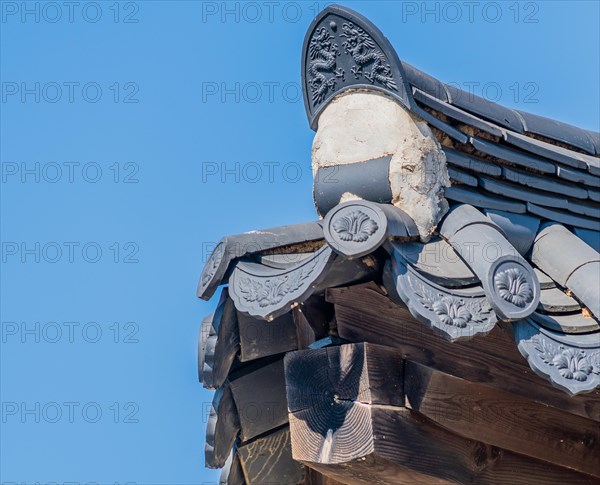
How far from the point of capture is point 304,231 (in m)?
3.05

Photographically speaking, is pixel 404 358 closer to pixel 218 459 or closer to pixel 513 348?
pixel 513 348

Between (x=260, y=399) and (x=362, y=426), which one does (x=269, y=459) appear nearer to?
(x=260, y=399)

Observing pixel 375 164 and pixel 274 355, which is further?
pixel 274 355

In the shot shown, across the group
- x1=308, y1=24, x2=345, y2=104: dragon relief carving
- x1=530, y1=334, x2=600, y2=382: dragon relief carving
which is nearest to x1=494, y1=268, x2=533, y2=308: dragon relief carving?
x1=530, y1=334, x2=600, y2=382: dragon relief carving

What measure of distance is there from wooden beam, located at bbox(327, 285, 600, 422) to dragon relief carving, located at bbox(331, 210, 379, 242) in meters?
0.45

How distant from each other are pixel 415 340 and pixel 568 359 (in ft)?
1.66

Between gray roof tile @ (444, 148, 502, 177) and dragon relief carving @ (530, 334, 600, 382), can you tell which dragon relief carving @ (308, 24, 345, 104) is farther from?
dragon relief carving @ (530, 334, 600, 382)

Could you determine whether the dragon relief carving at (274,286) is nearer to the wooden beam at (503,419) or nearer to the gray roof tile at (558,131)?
the wooden beam at (503,419)

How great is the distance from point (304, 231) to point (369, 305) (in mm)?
284

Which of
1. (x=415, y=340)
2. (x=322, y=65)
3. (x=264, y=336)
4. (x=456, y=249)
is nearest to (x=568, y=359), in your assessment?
(x=456, y=249)

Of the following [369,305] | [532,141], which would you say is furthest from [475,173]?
[369,305]

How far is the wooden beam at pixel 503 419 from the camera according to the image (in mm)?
3080

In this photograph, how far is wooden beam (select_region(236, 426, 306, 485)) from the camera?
3.46 metres

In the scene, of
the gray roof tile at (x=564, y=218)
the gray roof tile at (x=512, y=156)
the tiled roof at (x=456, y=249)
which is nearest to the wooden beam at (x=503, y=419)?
the tiled roof at (x=456, y=249)
